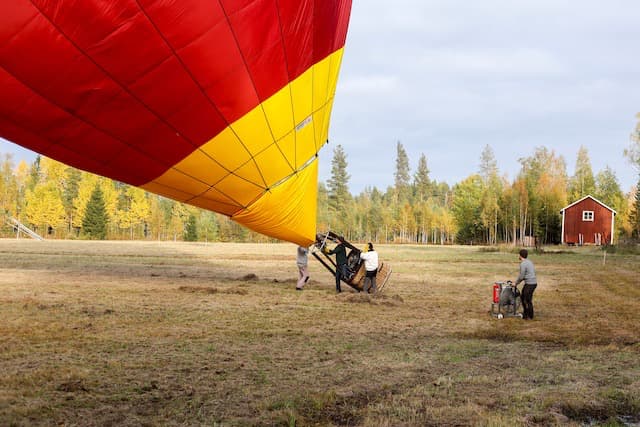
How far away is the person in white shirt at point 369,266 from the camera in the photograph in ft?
42.3

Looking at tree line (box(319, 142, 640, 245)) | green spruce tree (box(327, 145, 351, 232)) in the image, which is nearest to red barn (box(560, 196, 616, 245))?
tree line (box(319, 142, 640, 245))

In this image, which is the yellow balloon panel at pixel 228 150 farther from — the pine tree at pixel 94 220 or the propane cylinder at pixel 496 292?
the pine tree at pixel 94 220

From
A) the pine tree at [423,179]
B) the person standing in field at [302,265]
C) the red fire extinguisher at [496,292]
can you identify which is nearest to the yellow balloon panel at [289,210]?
the person standing in field at [302,265]

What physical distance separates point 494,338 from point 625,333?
234cm

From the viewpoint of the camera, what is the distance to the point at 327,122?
34.8 ft

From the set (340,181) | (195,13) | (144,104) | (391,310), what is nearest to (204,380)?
(144,104)

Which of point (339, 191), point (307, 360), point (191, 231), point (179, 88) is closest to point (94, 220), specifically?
point (191, 231)

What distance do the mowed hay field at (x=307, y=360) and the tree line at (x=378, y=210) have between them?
154 ft

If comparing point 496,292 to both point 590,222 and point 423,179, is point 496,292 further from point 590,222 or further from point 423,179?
point 423,179

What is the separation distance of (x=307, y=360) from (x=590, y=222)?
54564 mm

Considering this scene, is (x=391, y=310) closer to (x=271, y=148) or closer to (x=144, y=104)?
(x=271, y=148)

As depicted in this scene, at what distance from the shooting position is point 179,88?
673 centimetres

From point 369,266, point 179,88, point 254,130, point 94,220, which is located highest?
point 179,88

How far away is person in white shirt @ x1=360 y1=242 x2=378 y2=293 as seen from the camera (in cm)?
1291
